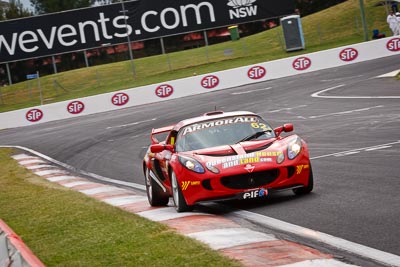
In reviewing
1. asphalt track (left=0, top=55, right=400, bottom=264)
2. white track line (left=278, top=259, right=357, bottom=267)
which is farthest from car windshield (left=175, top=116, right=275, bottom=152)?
white track line (left=278, top=259, right=357, bottom=267)

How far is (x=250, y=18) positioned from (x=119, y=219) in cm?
4923

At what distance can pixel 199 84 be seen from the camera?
3956cm

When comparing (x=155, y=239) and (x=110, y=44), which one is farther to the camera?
(x=110, y=44)

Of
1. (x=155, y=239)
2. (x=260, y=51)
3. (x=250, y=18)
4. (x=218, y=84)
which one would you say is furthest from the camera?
(x=250, y=18)

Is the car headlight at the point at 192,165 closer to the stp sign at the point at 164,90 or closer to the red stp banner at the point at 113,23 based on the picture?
the stp sign at the point at 164,90

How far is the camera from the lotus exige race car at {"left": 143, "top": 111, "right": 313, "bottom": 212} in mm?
10844

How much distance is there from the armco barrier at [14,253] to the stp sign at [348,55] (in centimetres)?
3356

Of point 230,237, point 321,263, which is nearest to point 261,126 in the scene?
point 230,237

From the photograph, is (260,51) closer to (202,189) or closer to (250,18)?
(250,18)

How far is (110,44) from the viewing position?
57.3 m

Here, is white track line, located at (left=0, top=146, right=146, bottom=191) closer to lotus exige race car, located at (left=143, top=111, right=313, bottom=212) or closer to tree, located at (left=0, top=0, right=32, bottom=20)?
lotus exige race car, located at (left=143, top=111, right=313, bottom=212)

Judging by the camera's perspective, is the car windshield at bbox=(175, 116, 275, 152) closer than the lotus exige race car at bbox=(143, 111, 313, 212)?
No

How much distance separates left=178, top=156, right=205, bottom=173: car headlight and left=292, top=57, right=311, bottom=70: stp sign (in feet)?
96.6

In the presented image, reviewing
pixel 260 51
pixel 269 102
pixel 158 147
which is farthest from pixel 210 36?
pixel 158 147
